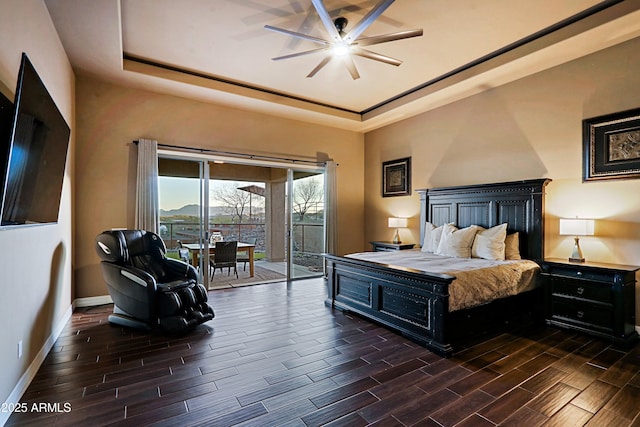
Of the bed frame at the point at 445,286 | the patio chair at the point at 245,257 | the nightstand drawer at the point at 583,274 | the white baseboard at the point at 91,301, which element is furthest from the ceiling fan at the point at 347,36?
the patio chair at the point at 245,257

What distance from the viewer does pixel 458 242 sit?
171 inches

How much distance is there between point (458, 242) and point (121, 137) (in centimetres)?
514

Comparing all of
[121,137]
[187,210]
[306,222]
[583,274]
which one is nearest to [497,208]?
[583,274]

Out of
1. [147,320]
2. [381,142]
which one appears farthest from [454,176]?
[147,320]

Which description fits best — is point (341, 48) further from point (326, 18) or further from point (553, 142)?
point (553, 142)

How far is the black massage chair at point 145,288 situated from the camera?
333 cm

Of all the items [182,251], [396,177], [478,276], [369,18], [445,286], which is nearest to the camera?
[369,18]

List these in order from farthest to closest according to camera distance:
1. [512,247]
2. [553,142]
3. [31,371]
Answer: [512,247]
[553,142]
[31,371]

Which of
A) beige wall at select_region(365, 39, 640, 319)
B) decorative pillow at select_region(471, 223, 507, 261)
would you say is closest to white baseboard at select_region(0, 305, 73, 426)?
decorative pillow at select_region(471, 223, 507, 261)

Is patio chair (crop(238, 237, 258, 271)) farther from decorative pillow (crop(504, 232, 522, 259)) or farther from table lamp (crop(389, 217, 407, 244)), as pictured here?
decorative pillow (crop(504, 232, 522, 259))

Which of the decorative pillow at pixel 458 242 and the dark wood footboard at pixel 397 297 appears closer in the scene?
the dark wood footboard at pixel 397 297

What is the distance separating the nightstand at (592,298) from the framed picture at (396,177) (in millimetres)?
2823

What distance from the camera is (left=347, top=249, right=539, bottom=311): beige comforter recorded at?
3027mm

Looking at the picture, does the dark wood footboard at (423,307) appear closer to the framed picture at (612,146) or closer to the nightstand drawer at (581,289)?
the nightstand drawer at (581,289)
